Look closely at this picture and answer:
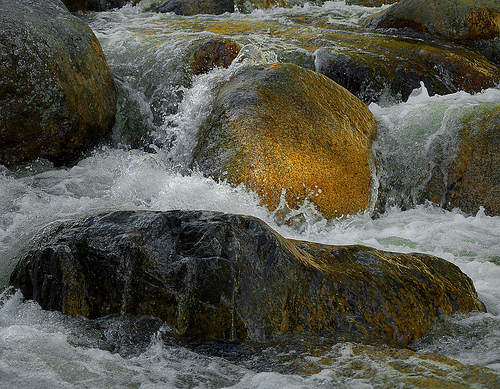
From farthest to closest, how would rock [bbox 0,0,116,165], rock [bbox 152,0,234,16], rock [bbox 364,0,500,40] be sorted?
rock [bbox 152,0,234,16], rock [bbox 364,0,500,40], rock [bbox 0,0,116,165]

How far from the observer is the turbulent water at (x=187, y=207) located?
2.30 meters

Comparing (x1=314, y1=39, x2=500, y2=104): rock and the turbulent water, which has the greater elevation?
(x1=314, y1=39, x2=500, y2=104): rock

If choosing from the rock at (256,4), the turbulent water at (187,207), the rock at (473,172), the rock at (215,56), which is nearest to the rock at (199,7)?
the rock at (256,4)

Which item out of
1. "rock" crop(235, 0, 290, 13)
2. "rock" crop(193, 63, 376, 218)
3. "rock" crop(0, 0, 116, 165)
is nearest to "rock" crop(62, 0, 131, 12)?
"rock" crop(235, 0, 290, 13)

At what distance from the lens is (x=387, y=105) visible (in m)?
7.73

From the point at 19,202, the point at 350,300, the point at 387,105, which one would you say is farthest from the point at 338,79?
the point at 350,300

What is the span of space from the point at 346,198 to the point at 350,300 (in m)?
2.48

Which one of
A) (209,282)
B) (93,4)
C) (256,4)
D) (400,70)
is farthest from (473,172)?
(93,4)

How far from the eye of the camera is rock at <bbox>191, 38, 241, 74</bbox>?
23.6 feet

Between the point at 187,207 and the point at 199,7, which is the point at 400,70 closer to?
the point at 187,207

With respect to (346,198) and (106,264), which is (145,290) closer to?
(106,264)

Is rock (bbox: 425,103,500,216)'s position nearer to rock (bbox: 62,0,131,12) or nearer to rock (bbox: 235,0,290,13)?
rock (bbox: 235,0,290,13)

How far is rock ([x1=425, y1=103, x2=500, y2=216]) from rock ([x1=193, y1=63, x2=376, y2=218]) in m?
0.91

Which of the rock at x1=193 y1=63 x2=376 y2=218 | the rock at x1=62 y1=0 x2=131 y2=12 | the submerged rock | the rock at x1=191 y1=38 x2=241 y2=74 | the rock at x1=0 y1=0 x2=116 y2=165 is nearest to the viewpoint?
the submerged rock
